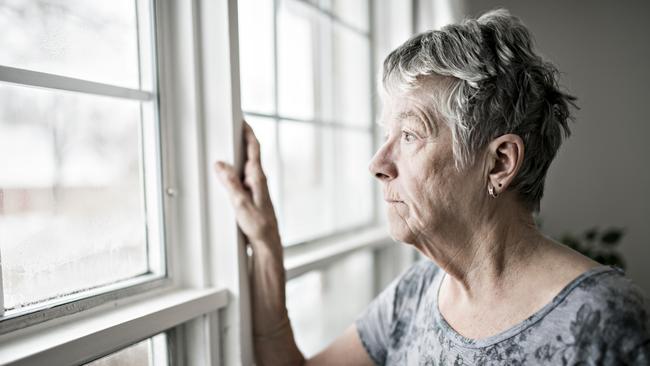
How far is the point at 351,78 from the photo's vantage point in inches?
80.2

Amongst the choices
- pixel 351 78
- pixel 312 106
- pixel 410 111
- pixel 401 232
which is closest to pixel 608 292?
pixel 401 232

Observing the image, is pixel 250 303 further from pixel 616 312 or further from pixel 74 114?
pixel 616 312

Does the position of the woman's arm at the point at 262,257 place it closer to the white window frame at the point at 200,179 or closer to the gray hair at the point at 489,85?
the white window frame at the point at 200,179

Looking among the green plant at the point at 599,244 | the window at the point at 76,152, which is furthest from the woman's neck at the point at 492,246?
the green plant at the point at 599,244

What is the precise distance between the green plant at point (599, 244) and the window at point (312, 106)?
1.16 metres

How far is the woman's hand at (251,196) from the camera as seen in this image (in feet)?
3.54

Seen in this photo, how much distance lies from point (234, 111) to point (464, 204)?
0.57m

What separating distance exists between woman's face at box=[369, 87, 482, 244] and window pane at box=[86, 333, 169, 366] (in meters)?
0.62

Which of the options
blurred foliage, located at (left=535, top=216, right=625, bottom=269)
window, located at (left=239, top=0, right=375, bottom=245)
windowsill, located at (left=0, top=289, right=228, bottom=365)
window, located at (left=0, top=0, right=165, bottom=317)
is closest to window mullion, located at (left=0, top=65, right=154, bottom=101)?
window, located at (left=0, top=0, right=165, bottom=317)

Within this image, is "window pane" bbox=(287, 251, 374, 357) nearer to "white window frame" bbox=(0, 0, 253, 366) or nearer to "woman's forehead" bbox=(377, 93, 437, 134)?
"white window frame" bbox=(0, 0, 253, 366)

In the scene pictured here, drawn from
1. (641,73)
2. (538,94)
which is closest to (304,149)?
(538,94)

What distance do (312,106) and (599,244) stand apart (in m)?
1.91

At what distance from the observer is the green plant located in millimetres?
2342

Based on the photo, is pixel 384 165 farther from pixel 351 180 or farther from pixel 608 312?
pixel 351 180
